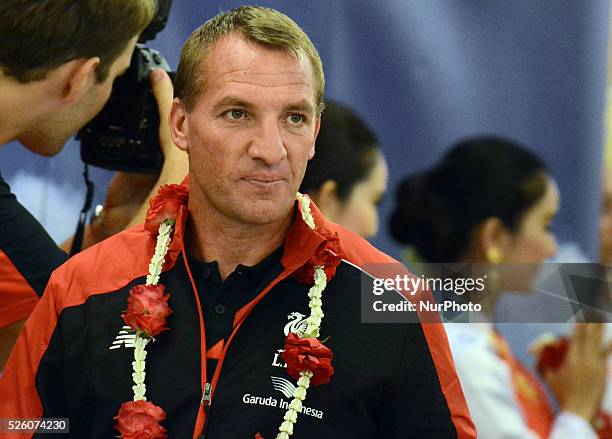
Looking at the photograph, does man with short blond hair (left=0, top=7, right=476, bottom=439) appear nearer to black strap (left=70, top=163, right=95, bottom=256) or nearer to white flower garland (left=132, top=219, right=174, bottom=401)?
white flower garland (left=132, top=219, right=174, bottom=401)

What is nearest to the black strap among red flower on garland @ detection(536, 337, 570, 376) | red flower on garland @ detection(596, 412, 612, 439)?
red flower on garland @ detection(536, 337, 570, 376)

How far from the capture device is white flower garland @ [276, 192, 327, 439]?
174 centimetres

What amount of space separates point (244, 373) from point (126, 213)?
39.9 inches

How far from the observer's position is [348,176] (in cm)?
283

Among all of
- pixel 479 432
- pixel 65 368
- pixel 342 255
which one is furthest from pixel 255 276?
pixel 479 432

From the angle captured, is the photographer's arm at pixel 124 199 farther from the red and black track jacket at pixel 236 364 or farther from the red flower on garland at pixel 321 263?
the red flower on garland at pixel 321 263

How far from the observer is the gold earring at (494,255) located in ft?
9.06

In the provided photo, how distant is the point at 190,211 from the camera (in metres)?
1.95

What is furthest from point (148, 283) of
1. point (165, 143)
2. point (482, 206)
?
point (482, 206)

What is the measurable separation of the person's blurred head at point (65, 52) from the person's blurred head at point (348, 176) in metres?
0.60

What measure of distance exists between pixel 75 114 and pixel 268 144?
95cm

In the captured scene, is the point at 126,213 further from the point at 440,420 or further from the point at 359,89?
the point at 440,420

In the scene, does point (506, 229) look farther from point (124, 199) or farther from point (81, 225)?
point (81, 225)

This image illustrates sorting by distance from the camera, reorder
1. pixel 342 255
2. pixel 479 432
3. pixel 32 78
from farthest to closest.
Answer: pixel 479 432
pixel 32 78
pixel 342 255
